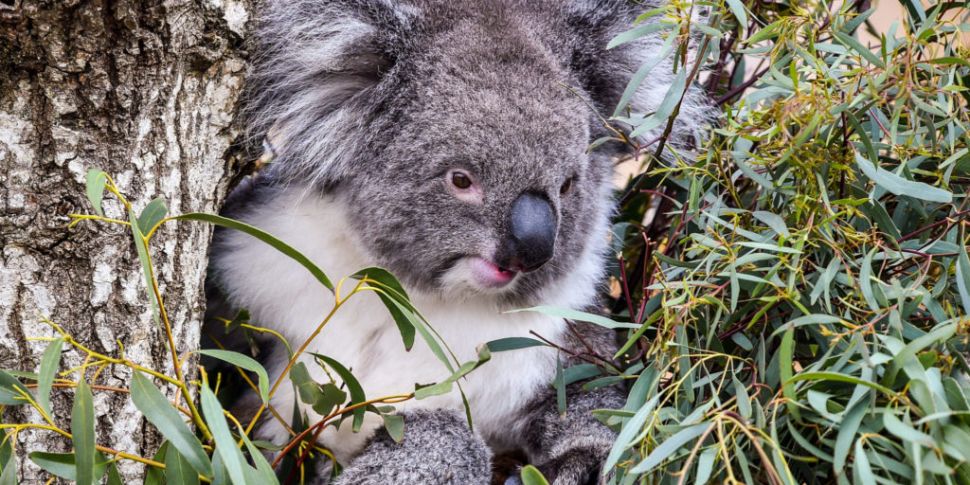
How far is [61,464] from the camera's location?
67.1 inches

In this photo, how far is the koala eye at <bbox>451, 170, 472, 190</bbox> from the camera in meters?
2.19

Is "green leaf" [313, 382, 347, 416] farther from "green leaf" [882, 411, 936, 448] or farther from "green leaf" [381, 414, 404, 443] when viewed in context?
"green leaf" [882, 411, 936, 448]

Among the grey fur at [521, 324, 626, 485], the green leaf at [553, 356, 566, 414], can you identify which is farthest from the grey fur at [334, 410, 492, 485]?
the green leaf at [553, 356, 566, 414]

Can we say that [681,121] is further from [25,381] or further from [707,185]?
[25,381]

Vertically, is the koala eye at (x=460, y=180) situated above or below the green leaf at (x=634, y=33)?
below

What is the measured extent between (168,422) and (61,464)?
27 cm

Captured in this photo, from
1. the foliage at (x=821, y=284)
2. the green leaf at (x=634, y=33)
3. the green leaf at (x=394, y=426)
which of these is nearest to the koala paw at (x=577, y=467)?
the foliage at (x=821, y=284)

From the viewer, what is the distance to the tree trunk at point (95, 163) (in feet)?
6.11

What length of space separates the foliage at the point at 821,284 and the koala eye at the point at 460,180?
0.42 meters

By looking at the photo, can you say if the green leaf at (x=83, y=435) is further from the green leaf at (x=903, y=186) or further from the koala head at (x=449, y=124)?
the green leaf at (x=903, y=186)

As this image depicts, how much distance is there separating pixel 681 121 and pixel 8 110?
1.70 meters

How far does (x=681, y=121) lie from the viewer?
259 cm

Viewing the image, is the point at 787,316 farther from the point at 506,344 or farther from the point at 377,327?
the point at 377,327

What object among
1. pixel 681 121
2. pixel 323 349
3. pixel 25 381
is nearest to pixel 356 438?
pixel 323 349
